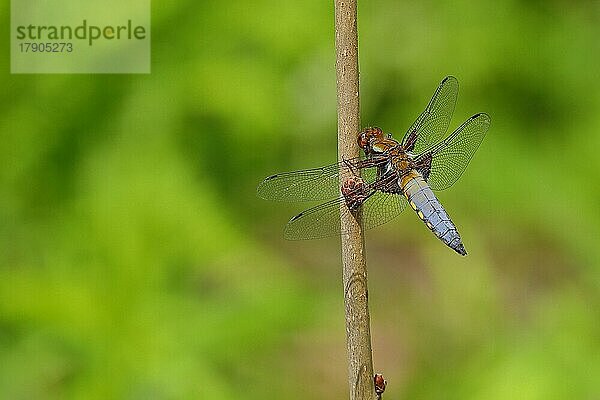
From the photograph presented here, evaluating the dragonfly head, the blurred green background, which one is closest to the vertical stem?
the dragonfly head

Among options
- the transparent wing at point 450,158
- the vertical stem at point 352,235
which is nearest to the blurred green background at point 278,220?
the transparent wing at point 450,158

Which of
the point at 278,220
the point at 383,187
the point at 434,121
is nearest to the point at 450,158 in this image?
the point at 434,121

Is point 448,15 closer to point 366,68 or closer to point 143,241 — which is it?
point 366,68

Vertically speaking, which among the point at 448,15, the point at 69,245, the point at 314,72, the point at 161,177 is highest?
the point at 448,15

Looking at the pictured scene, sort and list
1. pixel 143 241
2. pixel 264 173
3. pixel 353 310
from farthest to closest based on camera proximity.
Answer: pixel 264 173, pixel 143 241, pixel 353 310

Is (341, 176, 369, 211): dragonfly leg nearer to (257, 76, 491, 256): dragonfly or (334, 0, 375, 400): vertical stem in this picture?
(334, 0, 375, 400): vertical stem

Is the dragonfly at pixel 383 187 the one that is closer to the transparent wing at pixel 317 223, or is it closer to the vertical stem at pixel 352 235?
the transparent wing at pixel 317 223

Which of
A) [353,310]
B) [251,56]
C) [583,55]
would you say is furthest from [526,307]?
[353,310]
